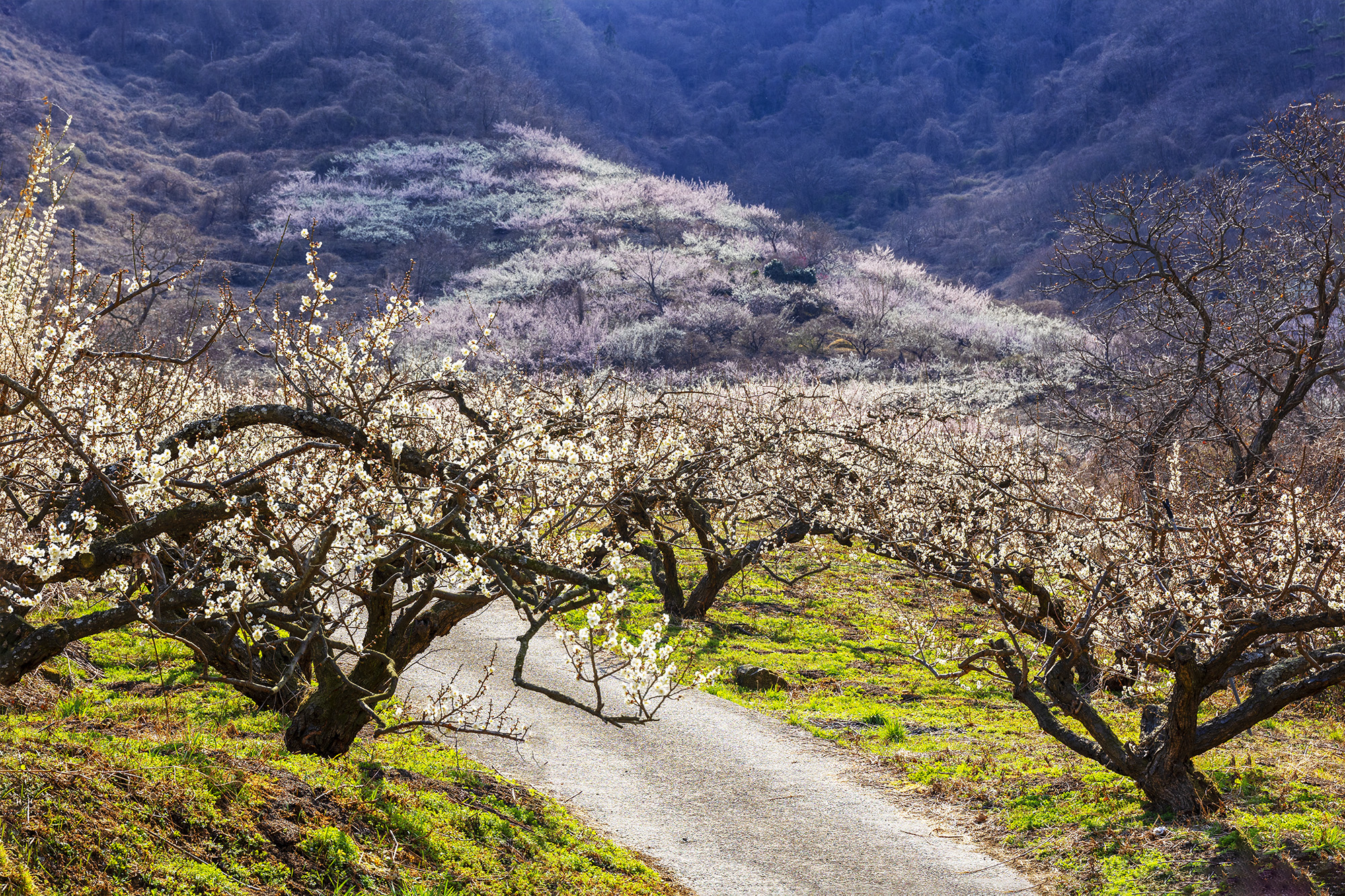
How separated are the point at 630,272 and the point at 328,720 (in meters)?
63.0

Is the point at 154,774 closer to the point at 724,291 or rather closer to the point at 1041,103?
the point at 724,291

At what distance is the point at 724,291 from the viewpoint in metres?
66.5

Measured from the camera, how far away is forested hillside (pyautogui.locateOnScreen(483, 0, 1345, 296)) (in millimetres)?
105875

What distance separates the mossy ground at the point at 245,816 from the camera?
15.4ft

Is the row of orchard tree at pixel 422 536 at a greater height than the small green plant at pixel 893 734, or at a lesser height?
greater

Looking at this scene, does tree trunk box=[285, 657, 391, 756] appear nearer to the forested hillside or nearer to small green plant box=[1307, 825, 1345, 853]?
small green plant box=[1307, 825, 1345, 853]

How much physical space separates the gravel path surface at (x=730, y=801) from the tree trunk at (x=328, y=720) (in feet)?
8.31

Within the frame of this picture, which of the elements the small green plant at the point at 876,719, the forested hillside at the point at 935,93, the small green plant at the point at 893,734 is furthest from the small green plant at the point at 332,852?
the forested hillside at the point at 935,93

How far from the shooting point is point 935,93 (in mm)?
142000

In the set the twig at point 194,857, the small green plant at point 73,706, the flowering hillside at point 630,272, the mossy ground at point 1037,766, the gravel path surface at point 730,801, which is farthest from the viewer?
the flowering hillside at point 630,272

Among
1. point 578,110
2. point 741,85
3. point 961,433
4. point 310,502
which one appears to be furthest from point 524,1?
point 310,502

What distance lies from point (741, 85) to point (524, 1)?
38012 mm

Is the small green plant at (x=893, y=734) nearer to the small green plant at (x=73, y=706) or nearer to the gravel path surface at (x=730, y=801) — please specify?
the gravel path surface at (x=730, y=801)

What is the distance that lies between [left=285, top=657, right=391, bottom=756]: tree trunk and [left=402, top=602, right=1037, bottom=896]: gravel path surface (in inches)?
99.7
